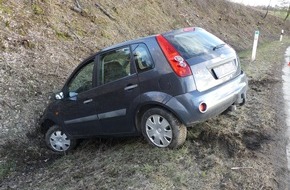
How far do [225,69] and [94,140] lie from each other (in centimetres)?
290

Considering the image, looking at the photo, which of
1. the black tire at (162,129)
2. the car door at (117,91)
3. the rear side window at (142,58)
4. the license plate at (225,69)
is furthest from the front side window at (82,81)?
the license plate at (225,69)

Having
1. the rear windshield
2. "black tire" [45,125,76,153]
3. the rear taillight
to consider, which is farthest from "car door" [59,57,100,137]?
the rear windshield

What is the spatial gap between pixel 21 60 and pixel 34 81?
86 cm

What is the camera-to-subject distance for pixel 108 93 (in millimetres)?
5184

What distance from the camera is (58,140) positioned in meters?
6.65

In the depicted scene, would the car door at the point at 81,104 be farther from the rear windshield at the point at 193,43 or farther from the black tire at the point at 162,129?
the rear windshield at the point at 193,43

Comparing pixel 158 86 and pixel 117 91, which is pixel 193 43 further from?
pixel 117 91

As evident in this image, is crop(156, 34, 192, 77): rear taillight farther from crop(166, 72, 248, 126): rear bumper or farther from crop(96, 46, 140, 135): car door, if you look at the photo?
crop(96, 46, 140, 135): car door

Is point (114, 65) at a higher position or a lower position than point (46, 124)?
higher

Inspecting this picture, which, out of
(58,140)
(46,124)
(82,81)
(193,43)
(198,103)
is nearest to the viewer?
(198,103)

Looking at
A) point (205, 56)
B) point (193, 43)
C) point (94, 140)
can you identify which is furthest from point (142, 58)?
point (94, 140)

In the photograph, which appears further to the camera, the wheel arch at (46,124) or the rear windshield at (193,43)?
the wheel arch at (46,124)

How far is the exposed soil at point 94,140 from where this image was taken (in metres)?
4.27

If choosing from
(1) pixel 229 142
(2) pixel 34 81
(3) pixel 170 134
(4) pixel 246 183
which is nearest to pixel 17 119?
(2) pixel 34 81
